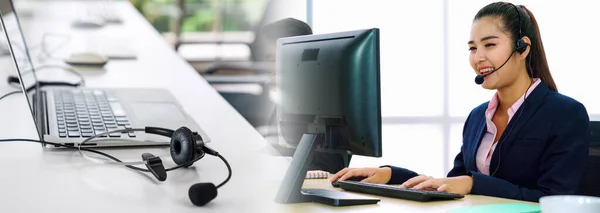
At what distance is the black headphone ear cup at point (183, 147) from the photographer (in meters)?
0.99

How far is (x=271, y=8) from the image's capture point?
10.4 ft

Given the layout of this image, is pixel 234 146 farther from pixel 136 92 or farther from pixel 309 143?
pixel 136 92

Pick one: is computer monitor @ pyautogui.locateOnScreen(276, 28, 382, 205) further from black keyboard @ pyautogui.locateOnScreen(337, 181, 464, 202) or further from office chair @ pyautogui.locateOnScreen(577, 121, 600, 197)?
office chair @ pyautogui.locateOnScreen(577, 121, 600, 197)

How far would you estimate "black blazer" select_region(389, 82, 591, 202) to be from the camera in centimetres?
153

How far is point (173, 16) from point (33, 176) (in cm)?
488

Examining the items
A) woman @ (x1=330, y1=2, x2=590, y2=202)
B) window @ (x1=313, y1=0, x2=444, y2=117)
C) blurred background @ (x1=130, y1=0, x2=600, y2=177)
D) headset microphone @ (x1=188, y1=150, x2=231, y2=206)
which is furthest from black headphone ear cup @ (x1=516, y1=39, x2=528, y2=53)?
window @ (x1=313, y1=0, x2=444, y2=117)

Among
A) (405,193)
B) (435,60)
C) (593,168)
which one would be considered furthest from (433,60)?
(405,193)

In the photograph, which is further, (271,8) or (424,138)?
(424,138)

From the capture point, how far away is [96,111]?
1407mm

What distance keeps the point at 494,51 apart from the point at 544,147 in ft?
0.92

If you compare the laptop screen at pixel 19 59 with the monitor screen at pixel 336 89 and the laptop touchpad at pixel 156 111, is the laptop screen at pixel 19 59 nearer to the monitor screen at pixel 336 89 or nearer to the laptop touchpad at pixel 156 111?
the laptop touchpad at pixel 156 111

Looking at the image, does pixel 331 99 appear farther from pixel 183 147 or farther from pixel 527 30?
pixel 527 30

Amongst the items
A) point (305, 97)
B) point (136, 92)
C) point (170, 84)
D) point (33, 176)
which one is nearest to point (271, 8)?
point (170, 84)

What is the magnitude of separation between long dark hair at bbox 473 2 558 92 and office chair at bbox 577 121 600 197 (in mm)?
203
